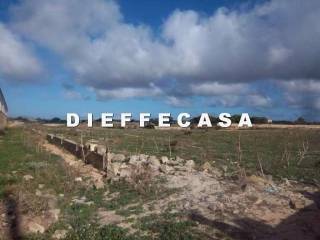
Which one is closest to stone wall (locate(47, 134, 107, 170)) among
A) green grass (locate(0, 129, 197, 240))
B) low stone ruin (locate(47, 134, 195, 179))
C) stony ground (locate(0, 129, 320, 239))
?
low stone ruin (locate(47, 134, 195, 179))

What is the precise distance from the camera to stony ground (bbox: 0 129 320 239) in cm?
927

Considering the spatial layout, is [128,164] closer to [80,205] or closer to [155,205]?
[80,205]

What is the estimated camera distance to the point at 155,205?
11.2 meters

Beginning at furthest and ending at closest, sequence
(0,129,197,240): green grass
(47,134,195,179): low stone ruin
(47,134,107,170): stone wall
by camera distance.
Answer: (47,134,107,170): stone wall
(47,134,195,179): low stone ruin
(0,129,197,240): green grass

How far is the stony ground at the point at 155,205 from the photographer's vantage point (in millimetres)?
9266

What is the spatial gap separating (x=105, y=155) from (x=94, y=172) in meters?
0.71

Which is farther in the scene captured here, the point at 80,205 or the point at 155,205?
the point at 80,205

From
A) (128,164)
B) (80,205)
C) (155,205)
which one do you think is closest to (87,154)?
(128,164)

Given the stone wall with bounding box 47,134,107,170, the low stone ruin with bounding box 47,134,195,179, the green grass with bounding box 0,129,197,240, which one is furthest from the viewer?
the stone wall with bounding box 47,134,107,170

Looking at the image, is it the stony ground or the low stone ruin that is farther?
the low stone ruin

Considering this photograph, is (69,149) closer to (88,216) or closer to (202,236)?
(88,216)

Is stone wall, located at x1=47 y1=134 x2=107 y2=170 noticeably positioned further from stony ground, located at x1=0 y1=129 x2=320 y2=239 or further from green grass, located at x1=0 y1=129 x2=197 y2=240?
green grass, located at x1=0 y1=129 x2=197 y2=240

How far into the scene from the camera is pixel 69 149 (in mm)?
24969

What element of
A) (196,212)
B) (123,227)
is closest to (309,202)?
(196,212)
